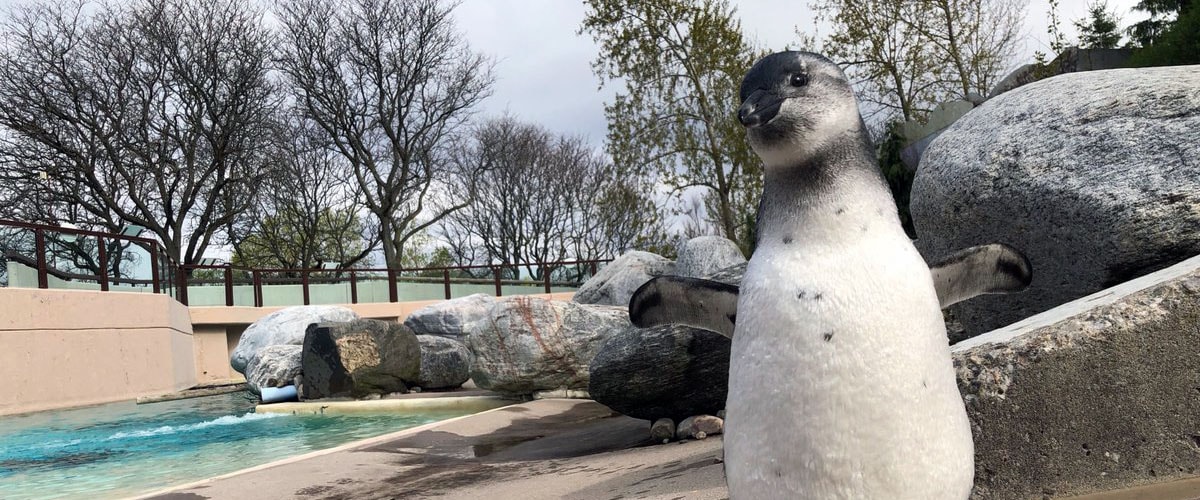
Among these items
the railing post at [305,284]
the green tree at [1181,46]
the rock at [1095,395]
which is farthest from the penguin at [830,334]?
the railing post at [305,284]

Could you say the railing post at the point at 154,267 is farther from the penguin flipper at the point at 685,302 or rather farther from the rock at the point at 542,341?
the penguin flipper at the point at 685,302

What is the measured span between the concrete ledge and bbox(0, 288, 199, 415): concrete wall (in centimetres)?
550

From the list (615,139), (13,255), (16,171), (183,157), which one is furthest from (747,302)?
(183,157)

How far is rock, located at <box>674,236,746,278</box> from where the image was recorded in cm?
1378

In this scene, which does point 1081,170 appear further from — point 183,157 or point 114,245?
point 183,157

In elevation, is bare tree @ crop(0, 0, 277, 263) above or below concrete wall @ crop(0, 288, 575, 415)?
above

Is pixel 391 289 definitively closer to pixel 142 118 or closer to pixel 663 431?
pixel 142 118

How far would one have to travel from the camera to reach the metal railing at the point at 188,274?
14.4 meters

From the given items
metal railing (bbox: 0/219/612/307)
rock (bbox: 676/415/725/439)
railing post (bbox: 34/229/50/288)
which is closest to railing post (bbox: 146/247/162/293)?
metal railing (bbox: 0/219/612/307)

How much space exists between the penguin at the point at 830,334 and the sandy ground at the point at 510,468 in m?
1.61

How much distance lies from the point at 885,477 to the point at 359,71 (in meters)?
27.7

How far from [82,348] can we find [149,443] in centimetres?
733

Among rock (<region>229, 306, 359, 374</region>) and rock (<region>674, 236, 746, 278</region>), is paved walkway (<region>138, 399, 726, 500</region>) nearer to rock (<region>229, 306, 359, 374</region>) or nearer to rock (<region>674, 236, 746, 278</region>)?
rock (<region>674, 236, 746, 278</region>)

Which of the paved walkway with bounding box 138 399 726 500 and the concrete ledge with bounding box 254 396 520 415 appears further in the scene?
the concrete ledge with bounding box 254 396 520 415
